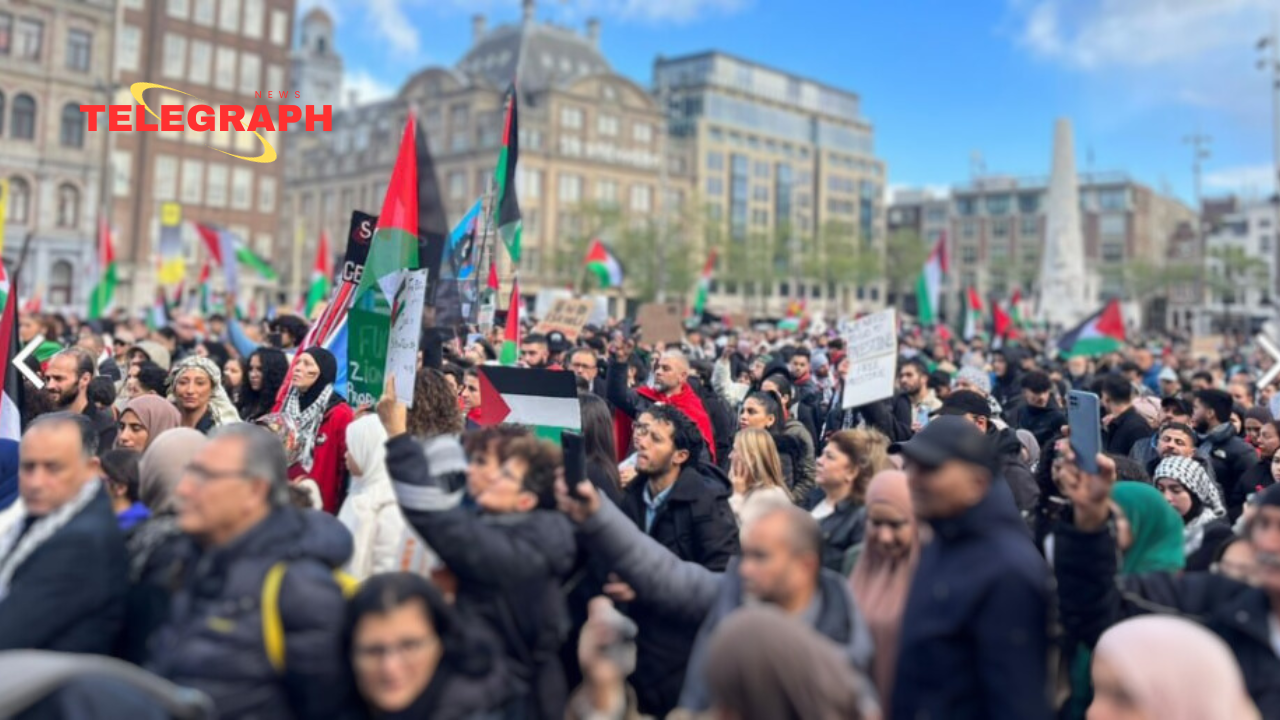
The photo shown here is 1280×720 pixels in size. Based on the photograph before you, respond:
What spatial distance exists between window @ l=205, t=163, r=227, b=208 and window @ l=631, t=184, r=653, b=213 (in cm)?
3099

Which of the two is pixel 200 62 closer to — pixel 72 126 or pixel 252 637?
pixel 72 126

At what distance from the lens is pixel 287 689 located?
3406mm

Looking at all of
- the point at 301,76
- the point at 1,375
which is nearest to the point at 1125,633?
the point at 1,375

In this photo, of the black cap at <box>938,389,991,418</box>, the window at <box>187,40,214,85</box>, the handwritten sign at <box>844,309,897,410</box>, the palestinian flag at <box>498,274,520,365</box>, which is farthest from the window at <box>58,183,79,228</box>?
the black cap at <box>938,389,991,418</box>

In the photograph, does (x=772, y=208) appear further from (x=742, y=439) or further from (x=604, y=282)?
(x=742, y=439)

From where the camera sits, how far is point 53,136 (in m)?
48.8

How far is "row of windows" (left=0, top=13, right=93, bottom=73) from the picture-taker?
155ft

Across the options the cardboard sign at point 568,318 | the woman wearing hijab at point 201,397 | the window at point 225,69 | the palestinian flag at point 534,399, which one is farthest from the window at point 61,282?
the palestinian flag at point 534,399

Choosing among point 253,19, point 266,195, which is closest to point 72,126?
point 266,195

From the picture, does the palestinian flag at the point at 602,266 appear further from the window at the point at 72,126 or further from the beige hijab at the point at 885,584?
the window at the point at 72,126

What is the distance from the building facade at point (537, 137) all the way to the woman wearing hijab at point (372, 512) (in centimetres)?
6505

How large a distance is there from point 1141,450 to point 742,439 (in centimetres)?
406

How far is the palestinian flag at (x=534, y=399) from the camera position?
6230mm

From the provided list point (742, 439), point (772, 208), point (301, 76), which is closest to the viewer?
point (742, 439)
